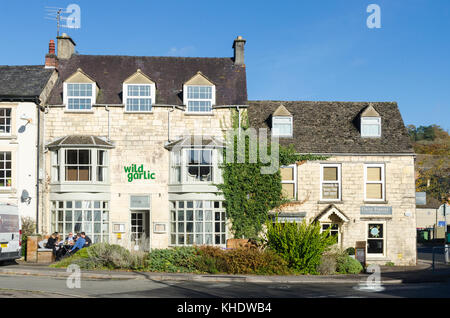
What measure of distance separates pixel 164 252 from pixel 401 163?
13.9 m

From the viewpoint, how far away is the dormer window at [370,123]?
28641 millimetres

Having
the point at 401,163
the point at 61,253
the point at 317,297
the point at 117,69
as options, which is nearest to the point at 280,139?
the point at 401,163

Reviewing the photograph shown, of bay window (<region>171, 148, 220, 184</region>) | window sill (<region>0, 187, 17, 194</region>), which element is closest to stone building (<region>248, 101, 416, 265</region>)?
bay window (<region>171, 148, 220, 184</region>)

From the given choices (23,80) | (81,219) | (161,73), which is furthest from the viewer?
(161,73)

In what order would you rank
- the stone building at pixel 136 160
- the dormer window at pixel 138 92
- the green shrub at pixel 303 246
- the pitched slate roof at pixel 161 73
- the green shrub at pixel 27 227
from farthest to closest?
the pitched slate roof at pixel 161 73
the dormer window at pixel 138 92
the stone building at pixel 136 160
the green shrub at pixel 27 227
the green shrub at pixel 303 246

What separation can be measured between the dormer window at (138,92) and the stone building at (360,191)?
266 inches

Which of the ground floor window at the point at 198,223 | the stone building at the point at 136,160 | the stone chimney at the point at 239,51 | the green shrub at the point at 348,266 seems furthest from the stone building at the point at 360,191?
the green shrub at the point at 348,266

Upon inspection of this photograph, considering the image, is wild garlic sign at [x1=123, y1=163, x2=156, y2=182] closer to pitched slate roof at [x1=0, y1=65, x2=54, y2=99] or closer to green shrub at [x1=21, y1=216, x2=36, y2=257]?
green shrub at [x1=21, y1=216, x2=36, y2=257]

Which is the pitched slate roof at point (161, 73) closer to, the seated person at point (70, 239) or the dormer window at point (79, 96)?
the dormer window at point (79, 96)

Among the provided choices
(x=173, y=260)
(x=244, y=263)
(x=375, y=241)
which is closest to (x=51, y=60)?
(x=173, y=260)

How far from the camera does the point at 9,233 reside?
2170 cm

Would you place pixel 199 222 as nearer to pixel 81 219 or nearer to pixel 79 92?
pixel 81 219

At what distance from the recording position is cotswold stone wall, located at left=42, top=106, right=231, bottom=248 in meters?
27.0

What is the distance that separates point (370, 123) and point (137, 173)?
12803 mm
